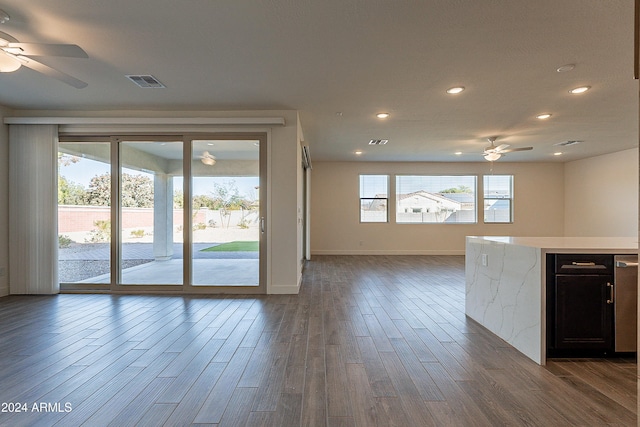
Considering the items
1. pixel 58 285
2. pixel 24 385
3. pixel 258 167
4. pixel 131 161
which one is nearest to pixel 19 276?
pixel 58 285

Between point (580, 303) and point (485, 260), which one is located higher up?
point (485, 260)

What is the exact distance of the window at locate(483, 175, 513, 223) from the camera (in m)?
9.05

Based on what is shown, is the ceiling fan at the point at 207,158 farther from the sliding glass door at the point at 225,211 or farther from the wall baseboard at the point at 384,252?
the wall baseboard at the point at 384,252

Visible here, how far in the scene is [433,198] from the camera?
9.09m

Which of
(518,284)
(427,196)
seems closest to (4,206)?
(518,284)

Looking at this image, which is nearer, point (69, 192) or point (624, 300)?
point (624, 300)

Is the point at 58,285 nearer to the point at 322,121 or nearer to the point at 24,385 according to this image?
the point at 24,385

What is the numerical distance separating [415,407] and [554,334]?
1467 mm

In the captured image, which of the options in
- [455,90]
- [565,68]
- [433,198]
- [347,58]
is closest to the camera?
[347,58]

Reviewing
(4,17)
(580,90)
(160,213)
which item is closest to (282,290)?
(160,213)

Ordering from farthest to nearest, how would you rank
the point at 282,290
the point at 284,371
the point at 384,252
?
the point at 384,252 → the point at 282,290 → the point at 284,371

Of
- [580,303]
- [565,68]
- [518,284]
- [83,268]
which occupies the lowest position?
[83,268]

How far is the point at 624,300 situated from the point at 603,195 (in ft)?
23.6

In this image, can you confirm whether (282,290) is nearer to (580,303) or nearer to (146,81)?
(146,81)
